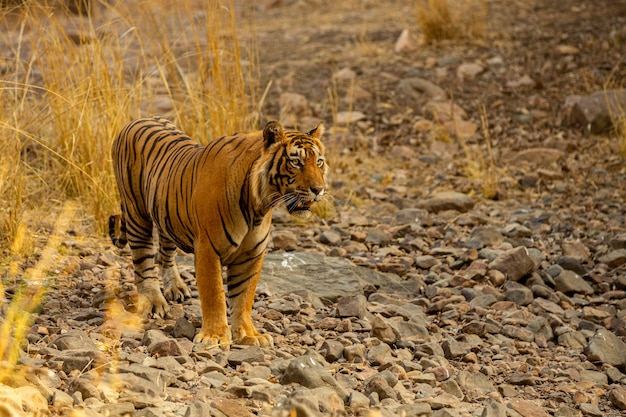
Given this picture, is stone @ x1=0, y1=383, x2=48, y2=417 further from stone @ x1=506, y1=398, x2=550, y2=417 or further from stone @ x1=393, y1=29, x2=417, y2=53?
stone @ x1=393, y1=29, x2=417, y2=53

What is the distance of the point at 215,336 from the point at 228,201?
2.00 feet

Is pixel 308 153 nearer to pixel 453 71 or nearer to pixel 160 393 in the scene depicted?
pixel 160 393

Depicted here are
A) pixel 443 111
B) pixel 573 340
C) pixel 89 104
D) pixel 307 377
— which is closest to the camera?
pixel 307 377

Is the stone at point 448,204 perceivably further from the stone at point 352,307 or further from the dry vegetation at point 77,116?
the stone at point 352,307

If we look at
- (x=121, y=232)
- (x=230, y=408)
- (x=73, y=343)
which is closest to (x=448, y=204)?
(x=121, y=232)

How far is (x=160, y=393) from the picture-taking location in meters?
3.39

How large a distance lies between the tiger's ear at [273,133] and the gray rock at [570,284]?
104 inches

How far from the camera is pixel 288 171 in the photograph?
3971mm

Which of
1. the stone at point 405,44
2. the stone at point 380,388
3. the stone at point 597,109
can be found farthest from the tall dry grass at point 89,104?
the stone at point 405,44

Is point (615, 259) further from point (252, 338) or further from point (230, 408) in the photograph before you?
point (230, 408)

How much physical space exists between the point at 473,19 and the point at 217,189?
8.56 metres

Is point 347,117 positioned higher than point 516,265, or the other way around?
point 347,117

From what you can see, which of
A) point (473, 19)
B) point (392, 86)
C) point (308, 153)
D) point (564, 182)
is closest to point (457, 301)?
point (308, 153)

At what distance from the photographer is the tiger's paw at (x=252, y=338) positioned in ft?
13.6
